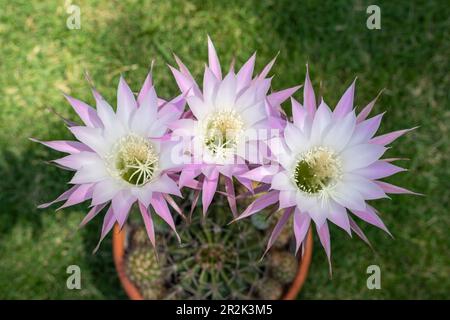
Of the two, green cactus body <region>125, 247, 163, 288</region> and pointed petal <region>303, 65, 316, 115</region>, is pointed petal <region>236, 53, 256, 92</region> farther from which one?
green cactus body <region>125, 247, 163, 288</region>

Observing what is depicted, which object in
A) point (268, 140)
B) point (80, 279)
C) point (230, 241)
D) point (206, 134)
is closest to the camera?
point (268, 140)

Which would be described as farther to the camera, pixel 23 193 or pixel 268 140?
pixel 23 193

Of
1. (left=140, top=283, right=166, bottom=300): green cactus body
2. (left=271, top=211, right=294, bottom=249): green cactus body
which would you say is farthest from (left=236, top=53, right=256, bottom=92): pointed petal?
(left=140, top=283, right=166, bottom=300): green cactus body

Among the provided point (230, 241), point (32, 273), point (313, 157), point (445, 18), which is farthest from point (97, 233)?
point (445, 18)

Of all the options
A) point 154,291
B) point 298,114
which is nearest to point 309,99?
point 298,114

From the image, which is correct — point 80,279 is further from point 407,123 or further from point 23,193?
point 407,123
